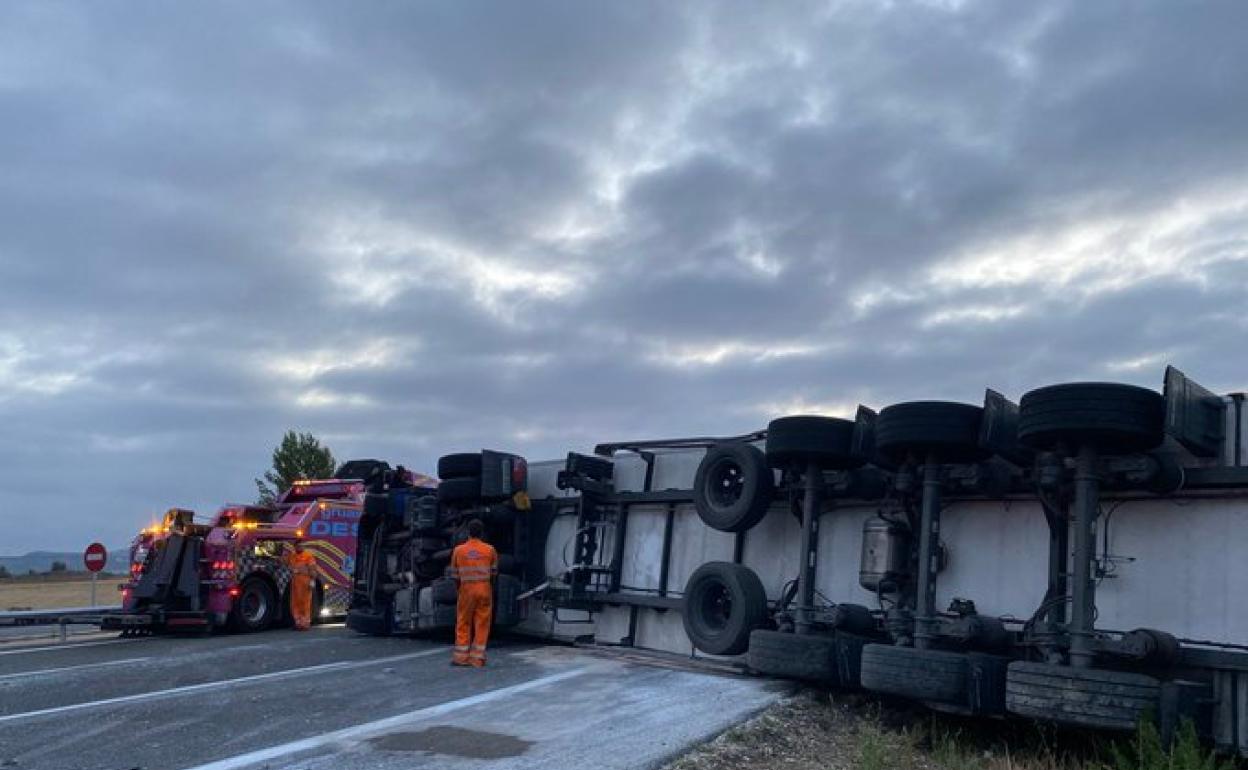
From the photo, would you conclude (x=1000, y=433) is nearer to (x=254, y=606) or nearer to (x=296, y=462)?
(x=254, y=606)

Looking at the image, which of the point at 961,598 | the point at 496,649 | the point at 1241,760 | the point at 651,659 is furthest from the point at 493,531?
the point at 1241,760

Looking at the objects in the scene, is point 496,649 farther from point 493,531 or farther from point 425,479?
point 425,479

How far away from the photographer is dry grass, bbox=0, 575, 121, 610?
24453 millimetres

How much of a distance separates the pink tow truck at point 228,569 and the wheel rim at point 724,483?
6.07m

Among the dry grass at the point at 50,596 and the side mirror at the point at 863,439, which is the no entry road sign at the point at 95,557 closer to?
the dry grass at the point at 50,596

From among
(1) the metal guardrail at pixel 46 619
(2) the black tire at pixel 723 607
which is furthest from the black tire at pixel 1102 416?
(1) the metal guardrail at pixel 46 619

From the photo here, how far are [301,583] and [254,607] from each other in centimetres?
79

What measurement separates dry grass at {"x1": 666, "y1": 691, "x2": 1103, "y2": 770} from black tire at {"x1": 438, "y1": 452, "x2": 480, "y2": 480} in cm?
572

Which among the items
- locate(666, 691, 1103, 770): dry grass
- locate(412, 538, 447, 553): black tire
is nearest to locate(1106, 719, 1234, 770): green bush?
locate(666, 691, 1103, 770): dry grass

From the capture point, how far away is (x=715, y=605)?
420 inches

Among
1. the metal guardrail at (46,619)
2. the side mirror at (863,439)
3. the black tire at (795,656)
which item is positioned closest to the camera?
the black tire at (795,656)

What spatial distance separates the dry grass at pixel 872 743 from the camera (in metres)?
6.87

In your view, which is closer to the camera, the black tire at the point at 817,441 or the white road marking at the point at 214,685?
the white road marking at the point at 214,685

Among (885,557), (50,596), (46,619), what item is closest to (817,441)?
(885,557)
